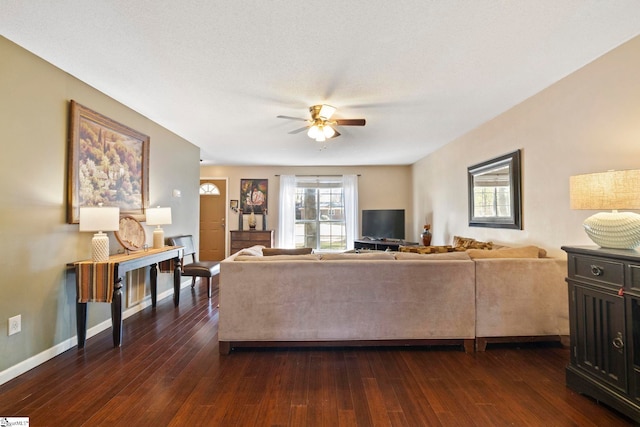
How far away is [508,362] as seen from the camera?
2.33 m

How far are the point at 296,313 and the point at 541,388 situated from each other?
1.78 meters

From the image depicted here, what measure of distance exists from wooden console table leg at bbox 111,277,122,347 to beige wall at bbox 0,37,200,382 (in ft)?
1.24

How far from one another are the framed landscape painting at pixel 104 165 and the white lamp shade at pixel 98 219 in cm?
22

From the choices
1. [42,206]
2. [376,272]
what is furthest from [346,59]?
[42,206]

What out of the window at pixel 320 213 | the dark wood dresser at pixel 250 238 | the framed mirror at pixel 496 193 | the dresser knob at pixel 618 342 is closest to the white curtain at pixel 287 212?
the window at pixel 320 213

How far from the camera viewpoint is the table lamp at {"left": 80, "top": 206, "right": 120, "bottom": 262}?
8.03ft

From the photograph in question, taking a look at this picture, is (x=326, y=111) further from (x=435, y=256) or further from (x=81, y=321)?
(x=81, y=321)

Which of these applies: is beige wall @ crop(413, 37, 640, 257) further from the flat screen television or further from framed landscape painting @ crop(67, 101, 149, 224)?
framed landscape painting @ crop(67, 101, 149, 224)

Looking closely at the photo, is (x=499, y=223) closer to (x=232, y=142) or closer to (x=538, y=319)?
(x=538, y=319)

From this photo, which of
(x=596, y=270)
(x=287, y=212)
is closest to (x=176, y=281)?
(x=287, y=212)

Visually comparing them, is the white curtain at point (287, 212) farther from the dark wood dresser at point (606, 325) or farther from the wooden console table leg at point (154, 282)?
the dark wood dresser at point (606, 325)

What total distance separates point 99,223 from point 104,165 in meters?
0.79

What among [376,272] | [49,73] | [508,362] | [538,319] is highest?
[49,73]

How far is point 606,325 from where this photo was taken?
1.73 m
